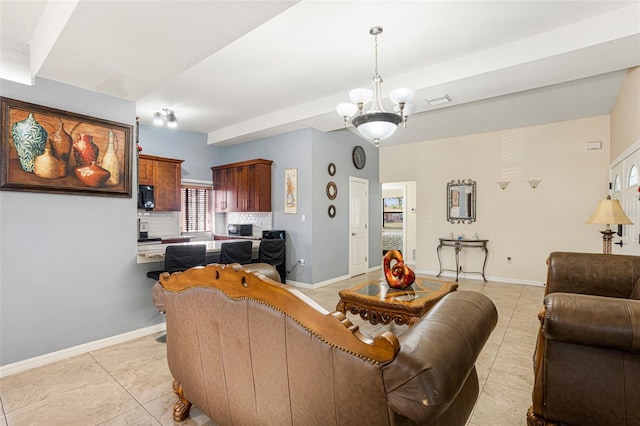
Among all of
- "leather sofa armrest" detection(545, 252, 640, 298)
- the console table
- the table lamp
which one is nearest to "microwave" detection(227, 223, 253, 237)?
the console table

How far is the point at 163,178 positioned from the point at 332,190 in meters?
3.10

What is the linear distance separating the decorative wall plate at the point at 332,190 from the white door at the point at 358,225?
1.80 feet

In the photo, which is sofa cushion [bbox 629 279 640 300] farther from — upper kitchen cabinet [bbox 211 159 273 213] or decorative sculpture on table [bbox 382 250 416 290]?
upper kitchen cabinet [bbox 211 159 273 213]

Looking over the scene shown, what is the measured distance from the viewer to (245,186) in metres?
6.13

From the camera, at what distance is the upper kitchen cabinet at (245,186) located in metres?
5.94

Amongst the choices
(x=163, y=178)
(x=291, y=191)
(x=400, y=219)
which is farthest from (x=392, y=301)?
(x=400, y=219)

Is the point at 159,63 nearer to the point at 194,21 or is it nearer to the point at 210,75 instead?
the point at 194,21

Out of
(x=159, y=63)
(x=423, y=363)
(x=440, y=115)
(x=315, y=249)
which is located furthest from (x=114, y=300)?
(x=440, y=115)

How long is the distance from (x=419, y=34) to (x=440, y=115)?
9.20ft

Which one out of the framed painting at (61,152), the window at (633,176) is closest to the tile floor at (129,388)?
the framed painting at (61,152)

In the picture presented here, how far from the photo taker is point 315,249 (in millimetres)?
5559

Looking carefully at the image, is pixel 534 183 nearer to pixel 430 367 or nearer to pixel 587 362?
pixel 587 362

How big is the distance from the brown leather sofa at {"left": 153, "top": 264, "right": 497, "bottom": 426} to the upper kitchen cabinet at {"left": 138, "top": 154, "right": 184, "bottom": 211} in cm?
443

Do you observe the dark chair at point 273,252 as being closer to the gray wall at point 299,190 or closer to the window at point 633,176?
the gray wall at point 299,190
